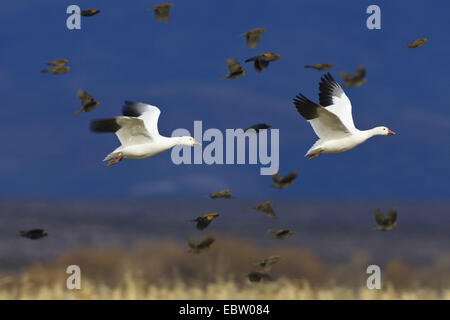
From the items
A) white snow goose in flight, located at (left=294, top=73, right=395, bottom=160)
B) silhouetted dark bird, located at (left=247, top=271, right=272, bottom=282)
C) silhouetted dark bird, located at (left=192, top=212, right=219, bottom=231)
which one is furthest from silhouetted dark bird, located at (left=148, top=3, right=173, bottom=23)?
silhouetted dark bird, located at (left=247, top=271, right=272, bottom=282)

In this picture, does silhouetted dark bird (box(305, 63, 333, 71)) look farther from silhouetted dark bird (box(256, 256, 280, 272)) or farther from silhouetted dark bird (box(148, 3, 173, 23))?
silhouetted dark bird (box(256, 256, 280, 272))

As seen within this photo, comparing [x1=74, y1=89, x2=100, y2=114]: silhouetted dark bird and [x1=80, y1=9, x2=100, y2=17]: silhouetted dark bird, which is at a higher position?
[x1=80, y1=9, x2=100, y2=17]: silhouetted dark bird

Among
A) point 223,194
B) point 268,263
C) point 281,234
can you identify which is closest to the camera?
point 268,263

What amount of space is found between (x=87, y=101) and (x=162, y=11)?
6.28ft

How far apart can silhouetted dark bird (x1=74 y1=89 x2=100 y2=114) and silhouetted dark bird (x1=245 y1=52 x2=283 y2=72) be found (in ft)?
8.23

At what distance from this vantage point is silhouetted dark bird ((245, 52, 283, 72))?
15.4m

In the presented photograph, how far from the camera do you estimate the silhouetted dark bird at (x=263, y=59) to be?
15443 millimetres

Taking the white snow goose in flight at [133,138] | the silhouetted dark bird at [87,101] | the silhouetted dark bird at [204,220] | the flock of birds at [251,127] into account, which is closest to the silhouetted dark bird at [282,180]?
the flock of birds at [251,127]

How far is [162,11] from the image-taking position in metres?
15.9

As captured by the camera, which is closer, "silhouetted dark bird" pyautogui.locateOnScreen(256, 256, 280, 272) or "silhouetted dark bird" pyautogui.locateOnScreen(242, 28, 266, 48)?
"silhouetted dark bird" pyautogui.locateOnScreen(256, 256, 280, 272)

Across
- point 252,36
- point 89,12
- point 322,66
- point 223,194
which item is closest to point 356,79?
point 322,66

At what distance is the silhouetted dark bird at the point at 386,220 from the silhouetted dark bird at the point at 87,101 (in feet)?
15.5

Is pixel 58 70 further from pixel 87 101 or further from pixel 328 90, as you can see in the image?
pixel 328 90
